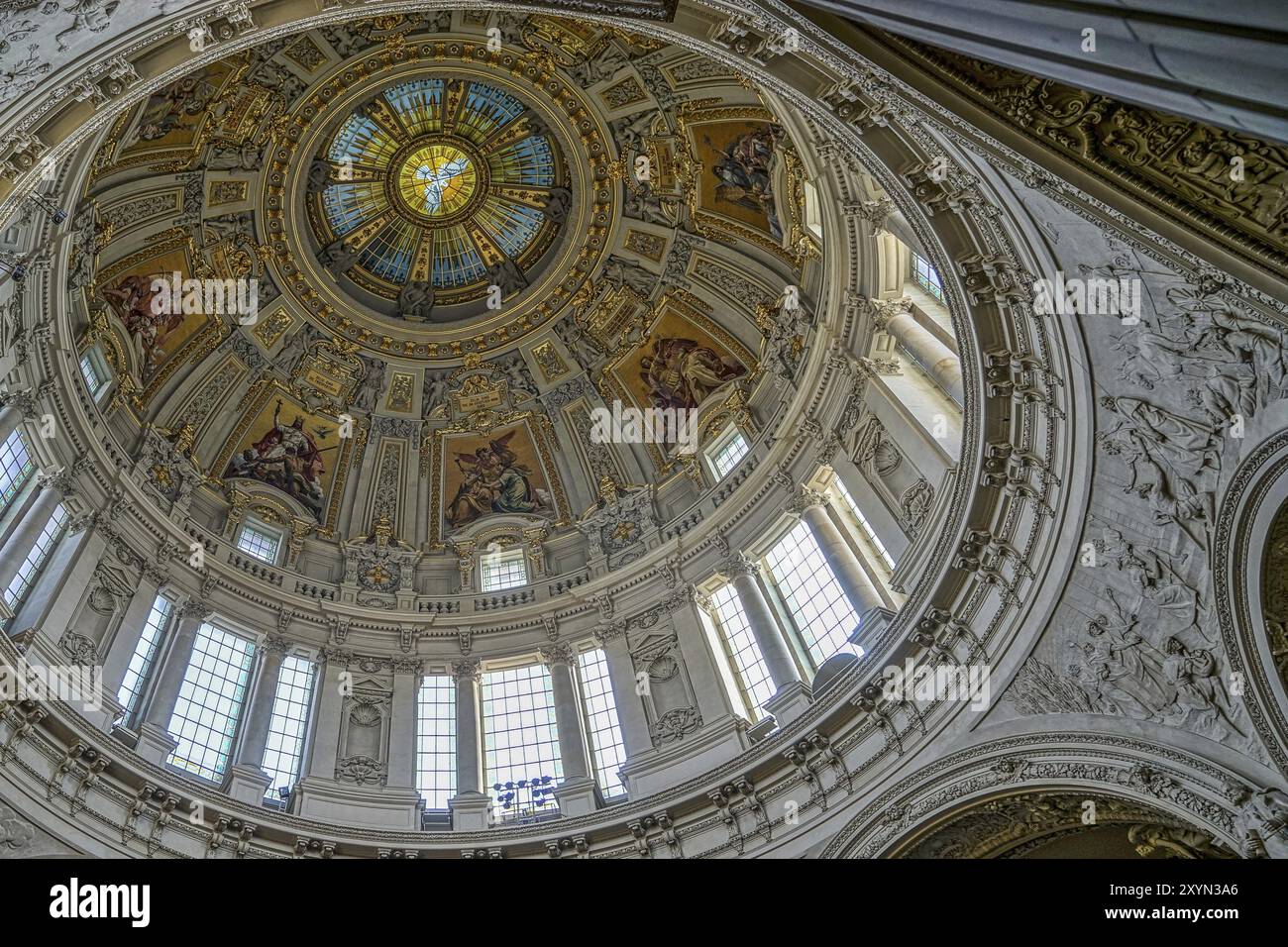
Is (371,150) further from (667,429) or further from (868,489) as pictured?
(868,489)

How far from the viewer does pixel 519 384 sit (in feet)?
111

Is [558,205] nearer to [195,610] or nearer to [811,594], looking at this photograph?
[811,594]

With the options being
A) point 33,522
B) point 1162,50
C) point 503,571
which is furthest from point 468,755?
point 1162,50

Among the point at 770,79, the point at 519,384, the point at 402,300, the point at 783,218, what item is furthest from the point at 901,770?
the point at 402,300

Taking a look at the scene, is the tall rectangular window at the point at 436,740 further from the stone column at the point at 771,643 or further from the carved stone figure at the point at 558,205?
the carved stone figure at the point at 558,205

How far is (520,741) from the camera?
25.0 meters

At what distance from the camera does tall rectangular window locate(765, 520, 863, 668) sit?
22.6m

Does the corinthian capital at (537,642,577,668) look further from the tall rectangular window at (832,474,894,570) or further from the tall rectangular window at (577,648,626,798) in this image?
the tall rectangular window at (832,474,894,570)

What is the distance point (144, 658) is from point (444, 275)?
17.2m

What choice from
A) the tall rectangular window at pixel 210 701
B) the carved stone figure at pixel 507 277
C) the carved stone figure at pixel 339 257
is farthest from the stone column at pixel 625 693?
the carved stone figure at pixel 339 257

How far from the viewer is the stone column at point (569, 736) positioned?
21.9 m

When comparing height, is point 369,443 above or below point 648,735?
above

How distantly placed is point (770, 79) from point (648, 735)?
1464cm

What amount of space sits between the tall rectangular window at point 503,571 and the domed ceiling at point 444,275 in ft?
1.85
